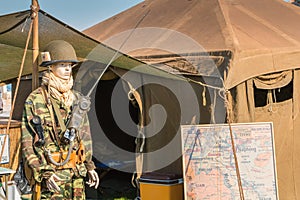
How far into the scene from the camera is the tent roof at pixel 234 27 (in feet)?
14.3

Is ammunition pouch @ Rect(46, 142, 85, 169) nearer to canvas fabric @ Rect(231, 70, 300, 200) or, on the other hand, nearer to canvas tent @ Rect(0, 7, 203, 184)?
canvas tent @ Rect(0, 7, 203, 184)

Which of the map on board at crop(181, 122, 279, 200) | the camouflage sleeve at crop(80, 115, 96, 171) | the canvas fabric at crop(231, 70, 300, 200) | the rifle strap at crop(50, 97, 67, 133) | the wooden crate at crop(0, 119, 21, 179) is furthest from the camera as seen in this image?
the canvas fabric at crop(231, 70, 300, 200)

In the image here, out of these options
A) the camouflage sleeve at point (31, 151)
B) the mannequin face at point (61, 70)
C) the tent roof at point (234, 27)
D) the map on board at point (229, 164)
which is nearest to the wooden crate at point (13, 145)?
the camouflage sleeve at point (31, 151)

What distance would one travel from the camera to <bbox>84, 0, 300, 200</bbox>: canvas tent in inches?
170

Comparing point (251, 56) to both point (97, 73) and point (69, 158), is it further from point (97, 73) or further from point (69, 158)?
point (69, 158)

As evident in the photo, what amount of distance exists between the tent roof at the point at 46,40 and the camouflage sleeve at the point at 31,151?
2.07ft

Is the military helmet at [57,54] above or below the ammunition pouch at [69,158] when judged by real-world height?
above

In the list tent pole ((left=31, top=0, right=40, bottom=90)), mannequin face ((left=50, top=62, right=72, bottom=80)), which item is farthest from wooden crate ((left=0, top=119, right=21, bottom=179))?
mannequin face ((left=50, top=62, right=72, bottom=80))

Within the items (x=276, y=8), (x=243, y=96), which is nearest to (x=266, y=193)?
(x=243, y=96)

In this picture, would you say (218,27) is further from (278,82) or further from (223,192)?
(223,192)

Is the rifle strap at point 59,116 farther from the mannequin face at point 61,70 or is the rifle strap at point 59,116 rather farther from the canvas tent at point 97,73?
the canvas tent at point 97,73

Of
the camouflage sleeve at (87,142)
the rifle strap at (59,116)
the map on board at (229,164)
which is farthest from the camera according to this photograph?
the map on board at (229,164)

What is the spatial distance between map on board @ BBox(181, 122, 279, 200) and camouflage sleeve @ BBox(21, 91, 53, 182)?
1.71 m

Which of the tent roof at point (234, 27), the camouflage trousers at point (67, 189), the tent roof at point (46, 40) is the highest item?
the tent roof at point (234, 27)
